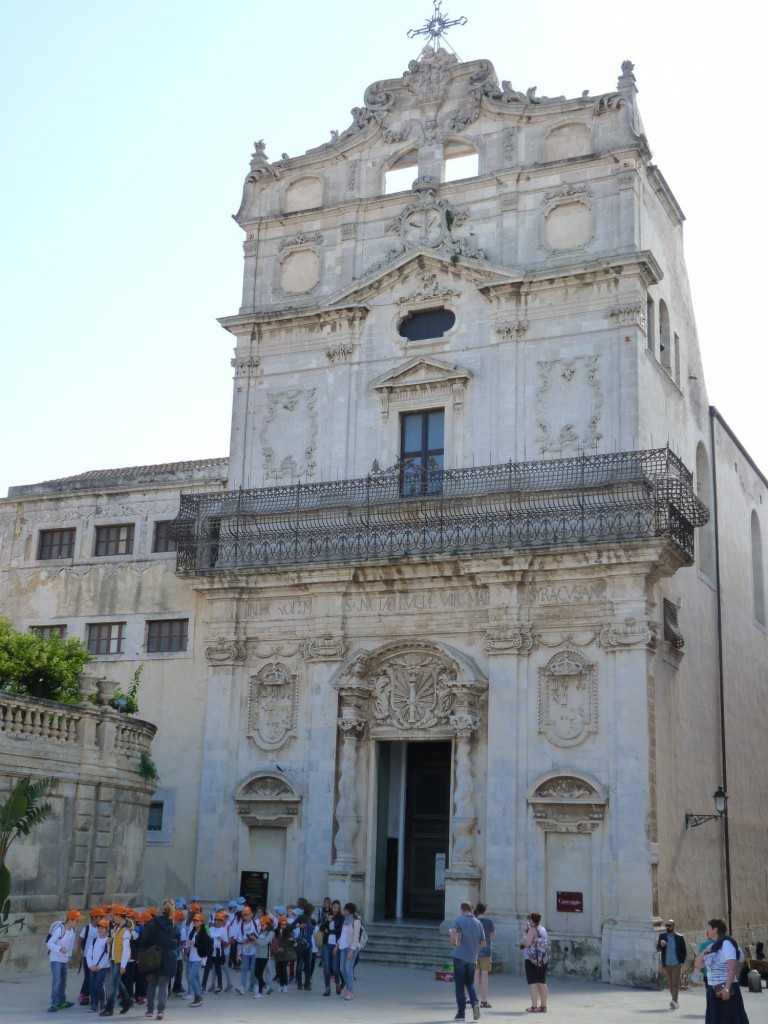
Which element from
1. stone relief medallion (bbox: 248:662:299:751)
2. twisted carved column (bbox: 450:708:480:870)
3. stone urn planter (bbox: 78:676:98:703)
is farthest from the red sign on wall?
stone urn planter (bbox: 78:676:98:703)

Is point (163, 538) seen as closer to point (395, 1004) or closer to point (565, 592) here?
point (565, 592)

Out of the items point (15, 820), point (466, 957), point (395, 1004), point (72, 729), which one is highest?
point (72, 729)

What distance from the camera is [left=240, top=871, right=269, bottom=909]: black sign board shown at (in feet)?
81.9

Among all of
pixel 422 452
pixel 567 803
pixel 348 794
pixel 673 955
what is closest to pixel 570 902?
pixel 567 803

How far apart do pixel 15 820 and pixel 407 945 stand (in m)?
8.28

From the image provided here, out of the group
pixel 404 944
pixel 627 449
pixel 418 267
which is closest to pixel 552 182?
pixel 418 267

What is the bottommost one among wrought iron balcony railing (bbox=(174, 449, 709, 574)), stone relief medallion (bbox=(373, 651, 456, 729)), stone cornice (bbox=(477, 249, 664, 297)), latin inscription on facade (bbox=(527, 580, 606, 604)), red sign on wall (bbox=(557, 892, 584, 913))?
red sign on wall (bbox=(557, 892, 584, 913))

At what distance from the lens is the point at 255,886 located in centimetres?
2508

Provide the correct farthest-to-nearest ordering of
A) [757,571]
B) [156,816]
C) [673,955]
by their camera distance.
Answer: [757,571]
[156,816]
[673,955]

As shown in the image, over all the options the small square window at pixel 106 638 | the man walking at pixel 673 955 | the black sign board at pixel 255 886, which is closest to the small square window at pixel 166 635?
the small square window at pixel 106 638

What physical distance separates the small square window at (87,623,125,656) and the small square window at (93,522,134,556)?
Result: 5.77ft

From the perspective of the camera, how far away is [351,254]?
28.7 meters

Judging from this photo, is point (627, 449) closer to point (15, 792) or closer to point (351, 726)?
point (351, 726)

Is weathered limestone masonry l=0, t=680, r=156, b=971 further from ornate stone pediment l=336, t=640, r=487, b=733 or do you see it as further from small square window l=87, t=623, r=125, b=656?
small square window l=87, t=623, r=125, b=656
